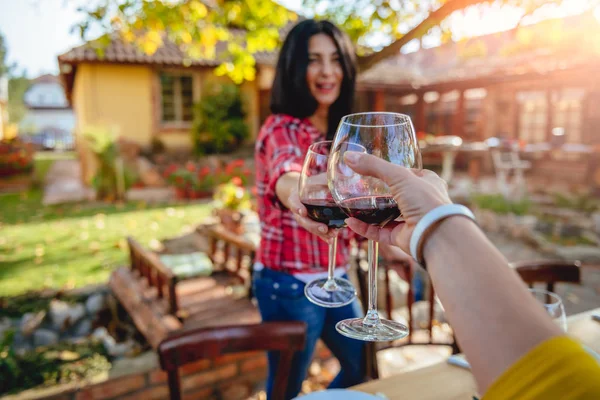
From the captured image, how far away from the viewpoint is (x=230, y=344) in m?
1.42

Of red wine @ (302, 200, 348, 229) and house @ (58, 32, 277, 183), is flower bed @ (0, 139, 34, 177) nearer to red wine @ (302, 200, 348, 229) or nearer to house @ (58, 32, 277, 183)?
house @ (58, 32, 277, 183)

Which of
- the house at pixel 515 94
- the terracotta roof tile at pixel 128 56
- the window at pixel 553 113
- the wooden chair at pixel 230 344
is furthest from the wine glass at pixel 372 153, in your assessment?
the window at pixel 553 113

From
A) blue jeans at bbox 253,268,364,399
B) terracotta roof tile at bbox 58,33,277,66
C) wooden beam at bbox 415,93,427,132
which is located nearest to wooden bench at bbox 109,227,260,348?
blue jeans at bbox 253,268,364,399

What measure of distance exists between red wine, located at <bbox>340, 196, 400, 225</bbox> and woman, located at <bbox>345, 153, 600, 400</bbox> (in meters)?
0.24

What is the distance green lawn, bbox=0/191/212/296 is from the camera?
5.34 m

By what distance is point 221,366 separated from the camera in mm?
2967

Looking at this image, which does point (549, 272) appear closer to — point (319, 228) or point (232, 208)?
point (319, 228)

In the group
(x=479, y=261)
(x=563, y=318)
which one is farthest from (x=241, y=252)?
(x=479, y=261)

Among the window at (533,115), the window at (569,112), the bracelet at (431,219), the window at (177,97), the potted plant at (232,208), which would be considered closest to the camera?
the bracelet at (431,219)

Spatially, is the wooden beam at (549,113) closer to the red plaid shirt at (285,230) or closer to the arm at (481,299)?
the red plaid shirt at (285,230)

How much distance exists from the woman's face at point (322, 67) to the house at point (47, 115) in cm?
4385

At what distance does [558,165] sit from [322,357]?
1247 centimetres

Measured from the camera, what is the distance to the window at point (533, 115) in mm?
14234

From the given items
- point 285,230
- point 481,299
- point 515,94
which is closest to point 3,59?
point 515,94
